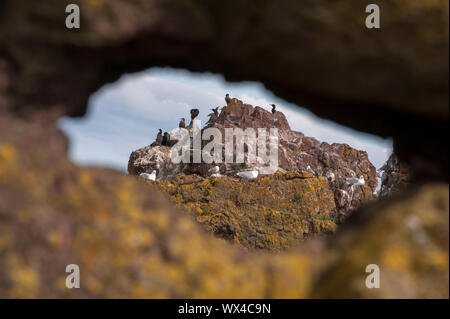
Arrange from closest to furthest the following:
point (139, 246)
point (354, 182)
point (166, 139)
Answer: point (139, 246) → point (354, 182) → point (166, 139)

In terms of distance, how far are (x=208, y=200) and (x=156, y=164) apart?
12820 mm

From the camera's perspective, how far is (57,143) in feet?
8.60

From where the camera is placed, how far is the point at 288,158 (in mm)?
24547

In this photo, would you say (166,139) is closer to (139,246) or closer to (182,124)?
(182,124)

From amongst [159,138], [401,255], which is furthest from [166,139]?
[401,255]

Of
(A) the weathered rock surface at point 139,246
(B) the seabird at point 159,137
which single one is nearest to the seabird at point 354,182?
(B) the seabird at point 159,137

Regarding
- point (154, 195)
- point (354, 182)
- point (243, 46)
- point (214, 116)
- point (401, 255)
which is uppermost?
point (214, 116)

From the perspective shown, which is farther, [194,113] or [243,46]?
[194,113]

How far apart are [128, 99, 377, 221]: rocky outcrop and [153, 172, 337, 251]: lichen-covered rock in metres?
7.12

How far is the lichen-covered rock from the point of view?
903cm

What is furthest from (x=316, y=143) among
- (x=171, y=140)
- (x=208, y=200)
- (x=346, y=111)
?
(x=346, y=111)

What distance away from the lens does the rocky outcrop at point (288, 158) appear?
19.5m

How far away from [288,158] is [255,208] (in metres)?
15.3
